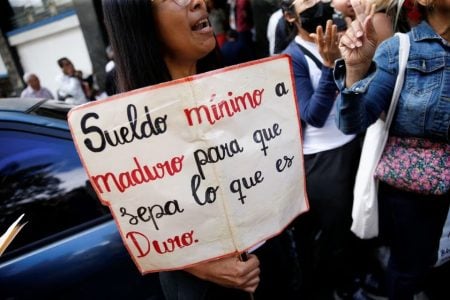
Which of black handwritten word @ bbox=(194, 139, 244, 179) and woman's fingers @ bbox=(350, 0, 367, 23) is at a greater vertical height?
woman's fingers @ bbox=(350, 0, 367, 23)

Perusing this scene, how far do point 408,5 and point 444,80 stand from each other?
419 millimetres

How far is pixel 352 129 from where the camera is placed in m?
1.52

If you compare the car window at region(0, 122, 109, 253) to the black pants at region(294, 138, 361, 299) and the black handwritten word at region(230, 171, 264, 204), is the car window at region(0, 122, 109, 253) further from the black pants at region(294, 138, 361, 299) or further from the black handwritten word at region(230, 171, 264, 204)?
the black pants at region(294, 138, 361, 299)

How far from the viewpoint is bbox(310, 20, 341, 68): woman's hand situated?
152 cm

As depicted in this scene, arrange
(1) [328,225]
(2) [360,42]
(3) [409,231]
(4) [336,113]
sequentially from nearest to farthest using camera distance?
(2) [360,42], (4) [336,113], (3) [409,231], (1) [328,225]

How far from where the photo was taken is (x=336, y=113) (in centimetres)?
158

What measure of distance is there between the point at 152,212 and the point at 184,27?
1.92 ft

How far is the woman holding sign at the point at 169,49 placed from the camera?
117 centimetres

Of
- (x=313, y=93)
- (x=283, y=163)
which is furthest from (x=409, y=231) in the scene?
(x=283, y=163)

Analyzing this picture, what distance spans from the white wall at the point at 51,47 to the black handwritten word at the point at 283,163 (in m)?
8.52

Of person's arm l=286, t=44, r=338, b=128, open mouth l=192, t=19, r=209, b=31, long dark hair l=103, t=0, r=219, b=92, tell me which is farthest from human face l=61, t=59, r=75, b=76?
open mouth l=192, t=19, r=209, b=31

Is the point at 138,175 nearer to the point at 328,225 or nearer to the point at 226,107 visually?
the point at 226,107

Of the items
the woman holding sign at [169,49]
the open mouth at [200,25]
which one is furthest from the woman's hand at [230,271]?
the open mouth at [200,25]

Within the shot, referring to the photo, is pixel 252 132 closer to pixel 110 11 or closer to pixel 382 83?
pixel 110 11
